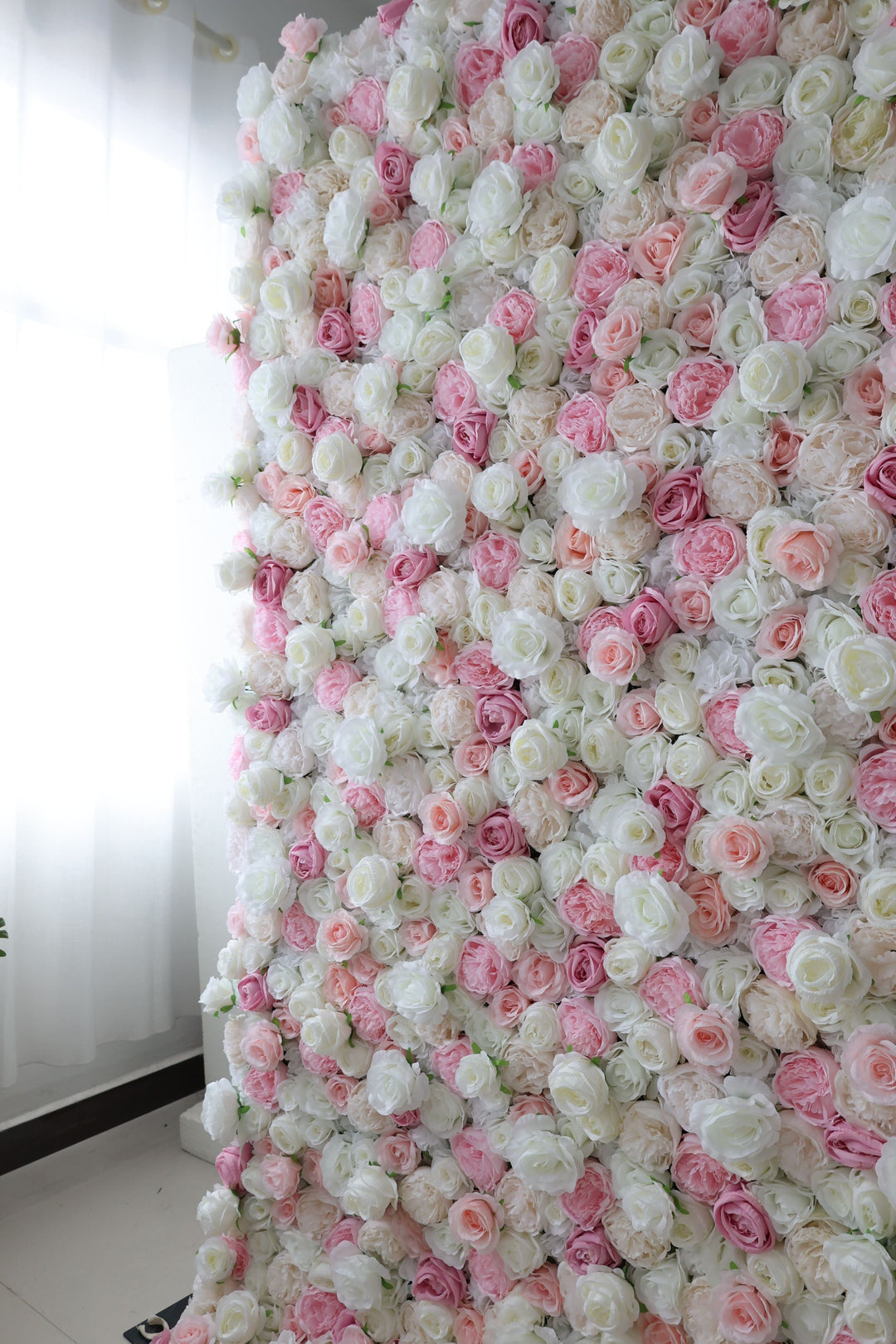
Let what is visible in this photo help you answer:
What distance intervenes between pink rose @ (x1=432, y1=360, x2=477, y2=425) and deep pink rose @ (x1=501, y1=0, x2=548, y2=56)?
394 millimetres

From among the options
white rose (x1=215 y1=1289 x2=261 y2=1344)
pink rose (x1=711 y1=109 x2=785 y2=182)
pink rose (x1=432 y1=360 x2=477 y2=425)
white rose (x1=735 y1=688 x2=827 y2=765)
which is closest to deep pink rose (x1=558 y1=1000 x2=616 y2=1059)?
white rose (x1=735 y1=688 x2=827 y2=765)

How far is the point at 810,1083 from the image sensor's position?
0.99 meters

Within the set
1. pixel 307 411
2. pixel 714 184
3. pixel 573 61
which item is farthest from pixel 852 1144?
pixel 573 61

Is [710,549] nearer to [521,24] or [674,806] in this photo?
[674,806]

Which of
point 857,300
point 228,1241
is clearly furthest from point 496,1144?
point 857,300

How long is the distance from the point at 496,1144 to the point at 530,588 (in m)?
0.73

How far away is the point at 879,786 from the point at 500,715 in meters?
0.46

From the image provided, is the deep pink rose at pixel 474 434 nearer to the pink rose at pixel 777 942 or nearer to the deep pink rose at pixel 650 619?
the deep pink rose at pixel 650 619

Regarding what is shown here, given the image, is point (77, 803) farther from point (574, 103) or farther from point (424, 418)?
point (574, 103)

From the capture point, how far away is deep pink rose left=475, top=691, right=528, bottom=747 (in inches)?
47.5

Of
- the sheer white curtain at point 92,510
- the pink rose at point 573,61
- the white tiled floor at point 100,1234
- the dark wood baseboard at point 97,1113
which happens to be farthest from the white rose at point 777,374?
the dark wood baseboard at point 97,1113

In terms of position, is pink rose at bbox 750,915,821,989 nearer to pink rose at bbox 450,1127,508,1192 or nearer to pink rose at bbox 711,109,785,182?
pink rose at bbox 450,1127,508,1192

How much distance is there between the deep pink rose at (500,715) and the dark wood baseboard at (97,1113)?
60.2 inches

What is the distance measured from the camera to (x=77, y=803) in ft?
6.55
